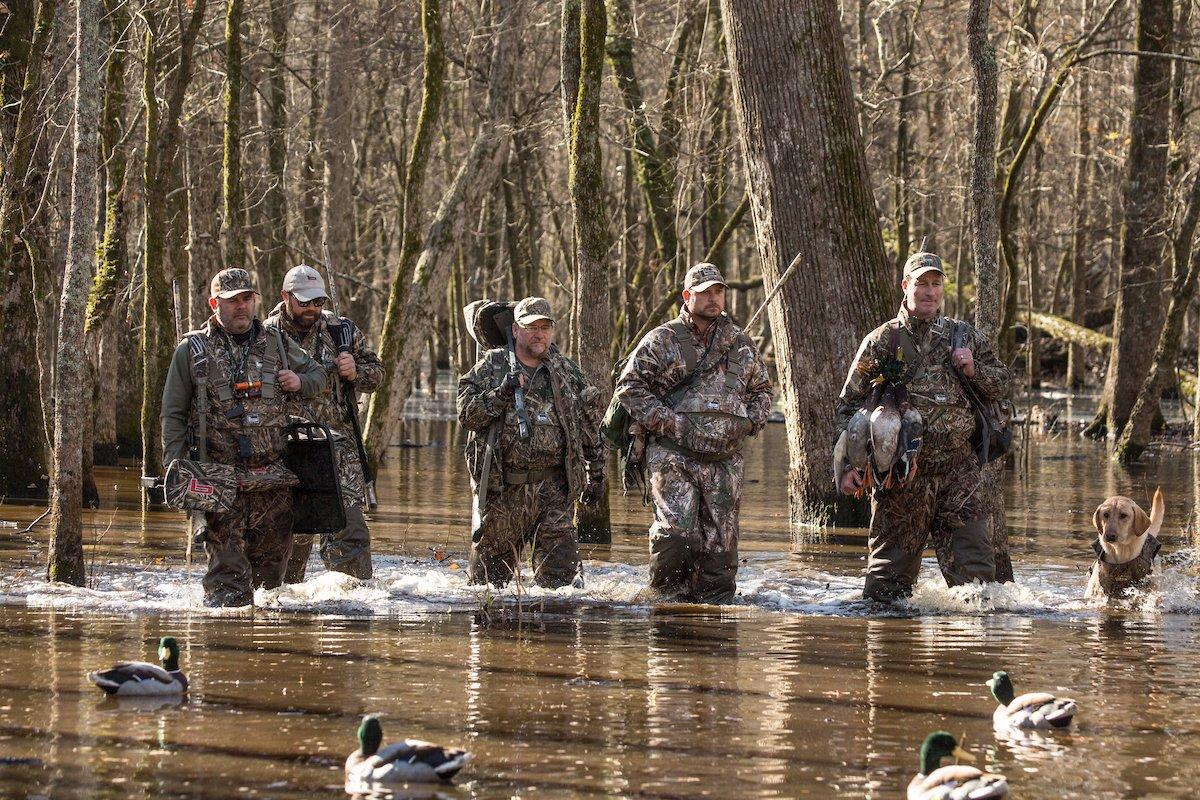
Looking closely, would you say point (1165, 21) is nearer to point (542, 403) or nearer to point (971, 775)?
point (542, 403)

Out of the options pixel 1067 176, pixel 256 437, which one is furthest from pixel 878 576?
pixel 1067 176

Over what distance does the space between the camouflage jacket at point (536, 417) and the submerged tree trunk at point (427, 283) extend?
22.4 ft

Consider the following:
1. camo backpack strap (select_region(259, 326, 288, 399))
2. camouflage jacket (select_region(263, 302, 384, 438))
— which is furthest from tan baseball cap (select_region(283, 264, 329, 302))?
camo backpack strap (select_region(259, 326, 288, 399))

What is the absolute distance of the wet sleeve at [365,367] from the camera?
35.7ft

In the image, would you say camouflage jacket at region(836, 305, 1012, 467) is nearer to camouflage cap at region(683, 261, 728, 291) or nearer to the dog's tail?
camouflage cap at region(683, 261, 728, 291)

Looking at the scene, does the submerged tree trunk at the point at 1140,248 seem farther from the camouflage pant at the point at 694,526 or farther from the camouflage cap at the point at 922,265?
the camouflage pant at the point at 694,526

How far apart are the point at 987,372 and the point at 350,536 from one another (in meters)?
4.25

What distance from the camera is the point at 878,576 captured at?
10258 millimetres

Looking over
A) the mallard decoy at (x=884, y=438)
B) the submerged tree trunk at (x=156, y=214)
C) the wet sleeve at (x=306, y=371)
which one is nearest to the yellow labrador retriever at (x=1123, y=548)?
the mallard decoy at (x=884, y=438)

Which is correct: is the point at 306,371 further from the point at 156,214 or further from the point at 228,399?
the point at 156,214

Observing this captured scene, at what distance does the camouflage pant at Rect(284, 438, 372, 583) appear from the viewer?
428 inches

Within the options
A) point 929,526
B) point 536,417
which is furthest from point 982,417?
point 536,417

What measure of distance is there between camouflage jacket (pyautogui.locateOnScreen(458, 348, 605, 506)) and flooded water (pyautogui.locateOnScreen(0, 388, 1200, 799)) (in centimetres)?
86

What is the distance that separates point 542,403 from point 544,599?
1242mm
